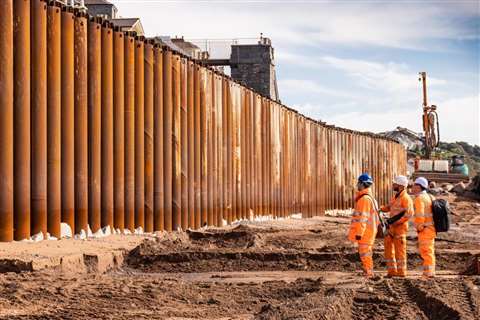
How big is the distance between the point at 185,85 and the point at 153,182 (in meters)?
2.38

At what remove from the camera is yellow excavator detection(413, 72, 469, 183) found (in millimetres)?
46469

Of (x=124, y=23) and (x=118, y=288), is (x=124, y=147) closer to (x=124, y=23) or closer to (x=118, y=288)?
(x=118, y=288)

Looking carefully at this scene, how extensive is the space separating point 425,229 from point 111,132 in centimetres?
491

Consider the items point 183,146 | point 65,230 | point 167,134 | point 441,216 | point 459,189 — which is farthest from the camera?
point 459,189

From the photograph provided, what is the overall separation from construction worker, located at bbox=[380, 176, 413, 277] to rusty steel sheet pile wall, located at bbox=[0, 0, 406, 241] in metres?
4.28

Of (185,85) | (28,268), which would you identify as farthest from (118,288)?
(185,85)

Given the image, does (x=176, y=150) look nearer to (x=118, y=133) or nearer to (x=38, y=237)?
(x=118, y=133)

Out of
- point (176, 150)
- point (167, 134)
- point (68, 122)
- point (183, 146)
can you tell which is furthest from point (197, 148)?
point (68, 122)

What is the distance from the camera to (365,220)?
9.73 meters

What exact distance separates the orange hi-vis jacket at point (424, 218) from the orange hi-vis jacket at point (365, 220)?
2.27 feet

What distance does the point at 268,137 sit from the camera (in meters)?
21.3

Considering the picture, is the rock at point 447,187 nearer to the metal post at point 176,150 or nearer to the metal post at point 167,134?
the metal post at point 176,150

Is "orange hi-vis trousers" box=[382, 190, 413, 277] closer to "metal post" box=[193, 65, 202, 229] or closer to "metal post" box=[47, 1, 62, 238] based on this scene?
"metal post" box=[47, 1, 62, 238]

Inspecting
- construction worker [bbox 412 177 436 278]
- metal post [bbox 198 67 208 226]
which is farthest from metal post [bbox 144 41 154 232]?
construction worker [bbox 412 177 436 278]
